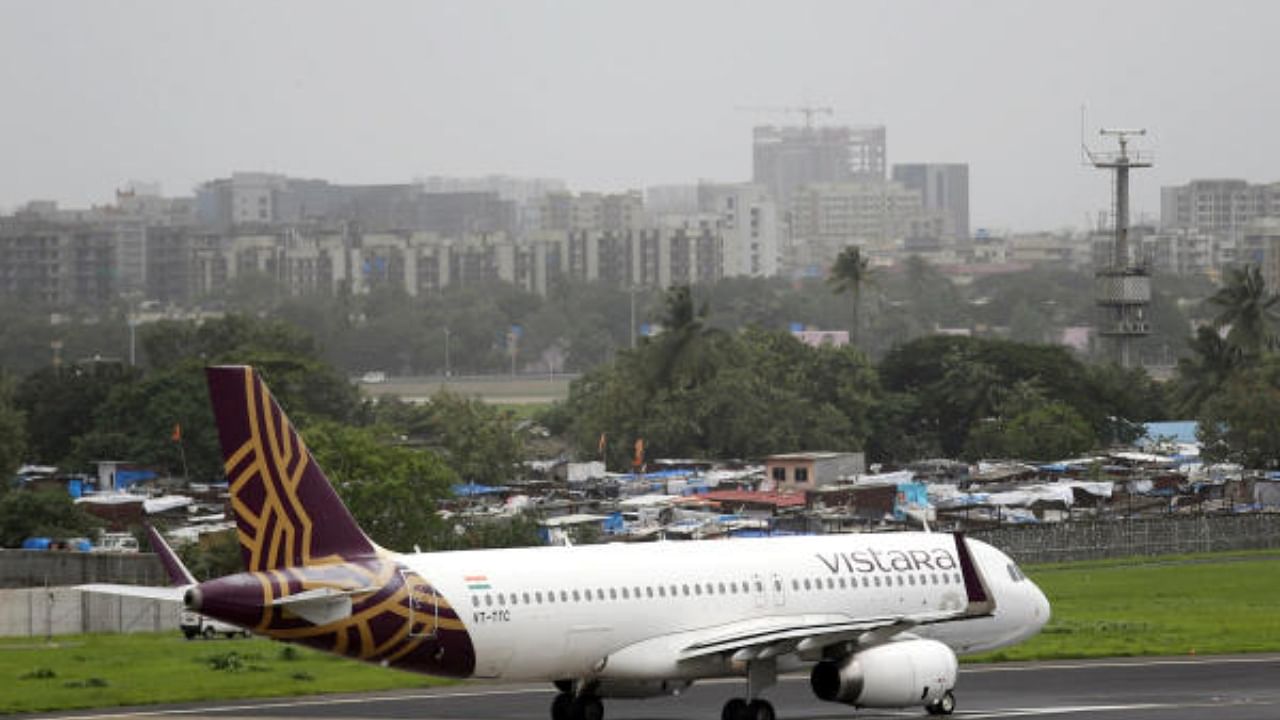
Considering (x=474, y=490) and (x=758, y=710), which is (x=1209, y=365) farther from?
(x=758, y=710)

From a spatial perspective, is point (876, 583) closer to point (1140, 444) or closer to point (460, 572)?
point (460, 572)

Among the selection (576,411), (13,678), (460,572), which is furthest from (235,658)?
(576,411)

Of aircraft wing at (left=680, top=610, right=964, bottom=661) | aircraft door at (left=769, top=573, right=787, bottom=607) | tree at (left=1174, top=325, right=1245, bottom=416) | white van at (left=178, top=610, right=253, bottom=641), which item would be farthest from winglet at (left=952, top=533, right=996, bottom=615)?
tree at (left=1174, top=325, right=1245, bottom=416)

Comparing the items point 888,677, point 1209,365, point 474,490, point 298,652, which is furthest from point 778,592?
point 1209,365

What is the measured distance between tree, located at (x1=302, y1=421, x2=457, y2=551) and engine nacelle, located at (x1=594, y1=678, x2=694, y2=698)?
1719 inches

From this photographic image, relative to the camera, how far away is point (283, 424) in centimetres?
4506

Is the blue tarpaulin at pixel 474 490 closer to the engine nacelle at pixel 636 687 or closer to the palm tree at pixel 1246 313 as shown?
the palm tree at pixel 1246 313

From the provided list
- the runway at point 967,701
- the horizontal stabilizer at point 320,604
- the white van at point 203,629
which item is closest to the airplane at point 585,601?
the horizontal stabilizer at point 320,604

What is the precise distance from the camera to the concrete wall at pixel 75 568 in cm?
8994

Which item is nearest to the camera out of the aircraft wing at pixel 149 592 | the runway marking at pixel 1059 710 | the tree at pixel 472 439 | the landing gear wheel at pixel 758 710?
the aircraft wing at pixel 149 592

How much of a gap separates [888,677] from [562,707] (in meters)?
6.21

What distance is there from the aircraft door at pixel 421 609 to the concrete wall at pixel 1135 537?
58.6 meters

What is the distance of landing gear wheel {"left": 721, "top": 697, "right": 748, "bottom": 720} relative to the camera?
47.1 metres

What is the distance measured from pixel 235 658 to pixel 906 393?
126m
